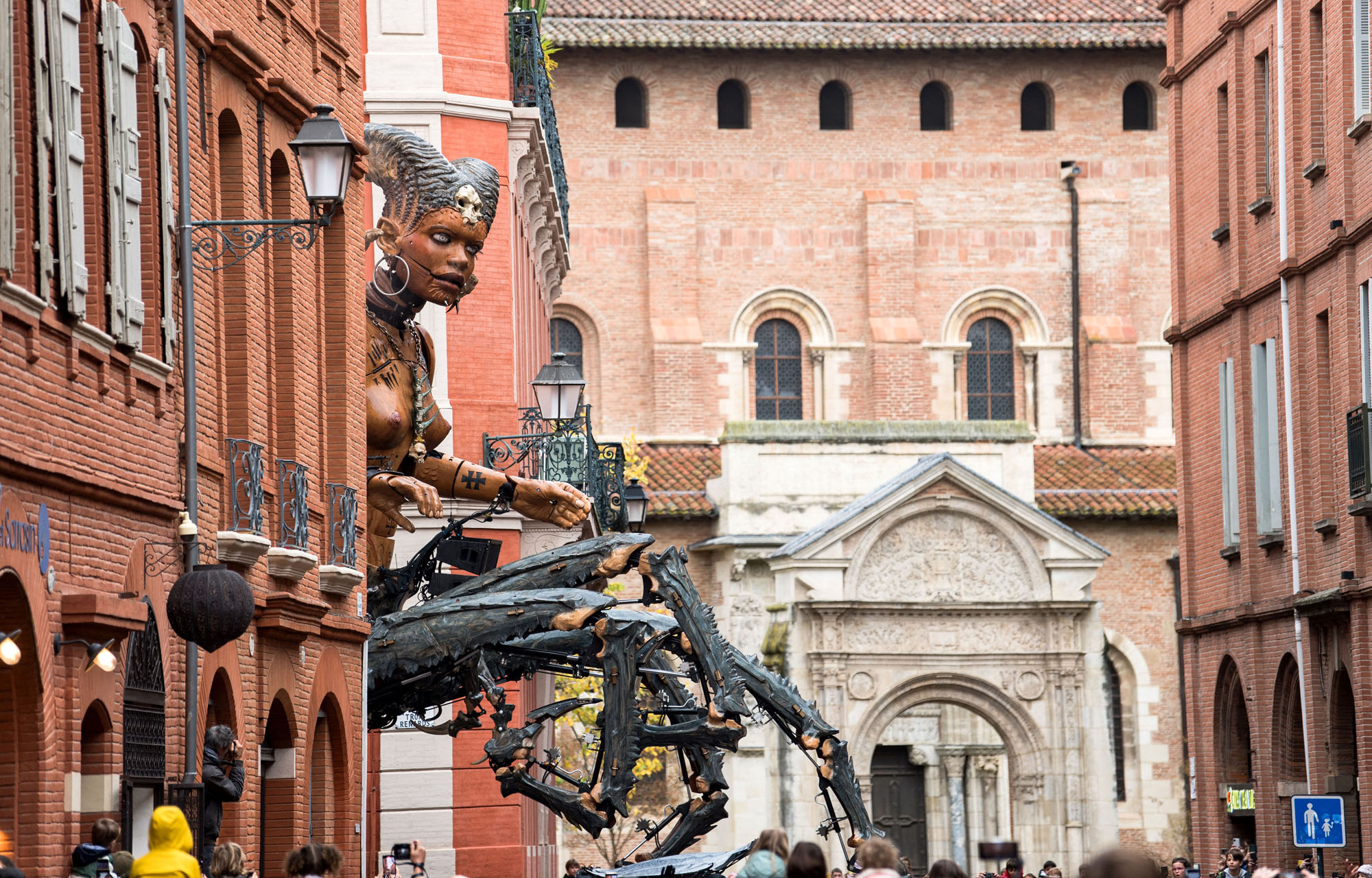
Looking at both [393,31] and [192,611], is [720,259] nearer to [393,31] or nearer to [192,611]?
[393,31]

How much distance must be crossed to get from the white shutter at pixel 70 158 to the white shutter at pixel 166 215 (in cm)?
144

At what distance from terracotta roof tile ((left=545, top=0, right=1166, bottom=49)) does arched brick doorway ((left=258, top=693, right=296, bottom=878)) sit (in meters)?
32.9

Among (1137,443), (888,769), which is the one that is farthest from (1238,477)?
(1137,443)

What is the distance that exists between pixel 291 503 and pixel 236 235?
2.15 metres

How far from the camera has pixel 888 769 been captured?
155 feet

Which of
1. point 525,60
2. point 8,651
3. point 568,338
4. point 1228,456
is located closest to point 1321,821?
point 1228,456

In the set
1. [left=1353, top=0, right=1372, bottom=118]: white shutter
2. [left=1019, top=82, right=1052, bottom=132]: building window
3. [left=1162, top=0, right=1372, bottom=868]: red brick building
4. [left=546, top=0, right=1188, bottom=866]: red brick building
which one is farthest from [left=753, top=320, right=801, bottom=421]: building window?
[left=1353, top=0, right=1372, bottom=118]: white shutter

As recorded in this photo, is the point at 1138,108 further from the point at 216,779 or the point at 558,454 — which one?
the point at 216,779

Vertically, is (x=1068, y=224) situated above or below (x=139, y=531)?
above

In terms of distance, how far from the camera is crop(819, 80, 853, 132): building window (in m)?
53.0

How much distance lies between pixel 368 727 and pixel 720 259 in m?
33.4

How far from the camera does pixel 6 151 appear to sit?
12.2 m

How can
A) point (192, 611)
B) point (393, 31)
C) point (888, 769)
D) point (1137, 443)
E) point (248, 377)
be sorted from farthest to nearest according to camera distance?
1. point (1137, 443)
2. point (888, 769)
3. point (393, 31)
4. point (248, 377)
5. point (192, 611)

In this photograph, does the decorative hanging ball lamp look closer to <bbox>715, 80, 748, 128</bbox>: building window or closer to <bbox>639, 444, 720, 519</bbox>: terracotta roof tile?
<bbox>639, 444, 720, 519</bbox>: terracotta roof tile
